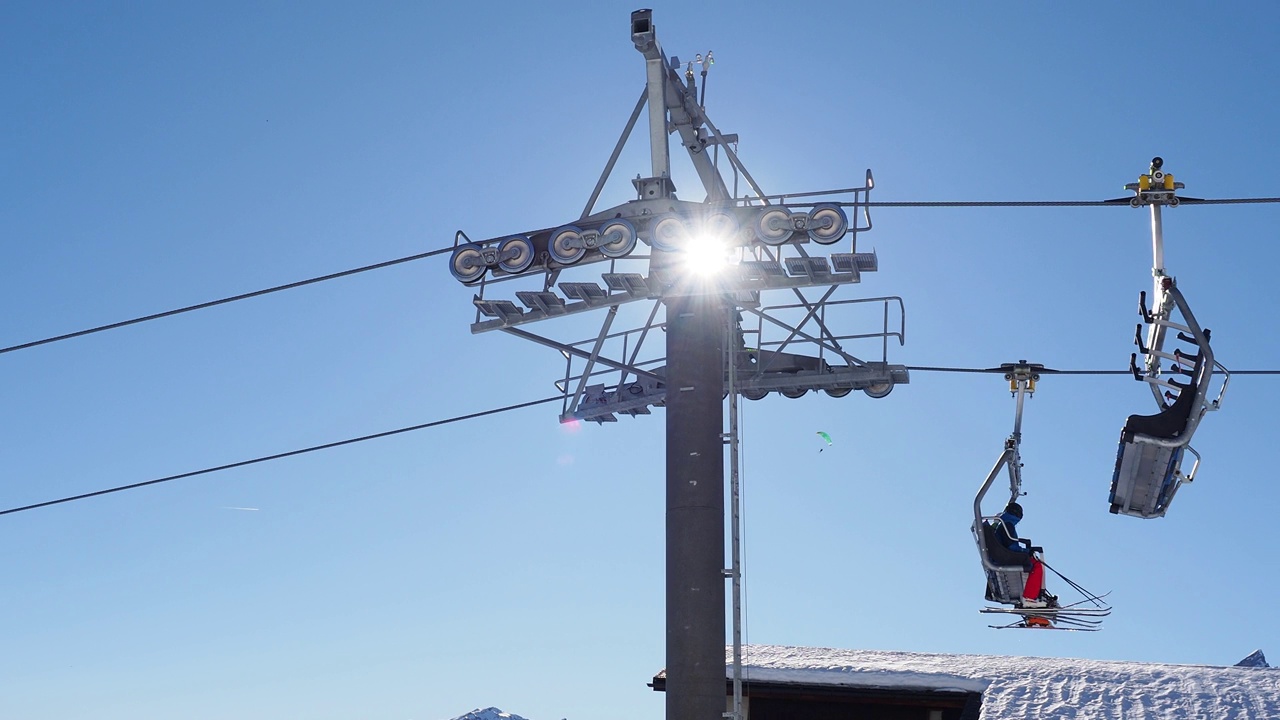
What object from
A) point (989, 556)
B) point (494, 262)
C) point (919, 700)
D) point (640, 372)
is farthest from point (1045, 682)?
point (494, 262)

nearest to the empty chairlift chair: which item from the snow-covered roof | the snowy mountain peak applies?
the snow-covered roof

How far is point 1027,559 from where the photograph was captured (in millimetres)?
15555

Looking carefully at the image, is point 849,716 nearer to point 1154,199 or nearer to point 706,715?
point 706,715

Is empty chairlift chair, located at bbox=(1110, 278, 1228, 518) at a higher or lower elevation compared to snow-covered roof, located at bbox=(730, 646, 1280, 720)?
higher

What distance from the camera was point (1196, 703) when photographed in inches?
803

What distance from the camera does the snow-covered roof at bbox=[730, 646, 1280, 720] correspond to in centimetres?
2023

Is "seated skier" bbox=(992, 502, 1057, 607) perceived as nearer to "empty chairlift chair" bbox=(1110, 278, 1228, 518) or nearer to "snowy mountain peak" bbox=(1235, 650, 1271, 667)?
"empty chairlift chair" bbox=(1110, 278, 1228, 518)

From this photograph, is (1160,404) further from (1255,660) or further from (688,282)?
(1255,660)

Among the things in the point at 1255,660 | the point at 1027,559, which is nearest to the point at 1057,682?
the point at 1027,559

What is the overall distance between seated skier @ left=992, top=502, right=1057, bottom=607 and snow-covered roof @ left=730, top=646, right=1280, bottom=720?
5107 millimetres

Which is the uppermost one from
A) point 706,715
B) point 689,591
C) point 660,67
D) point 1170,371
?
point 660,67

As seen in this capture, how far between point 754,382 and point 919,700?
5.78 m

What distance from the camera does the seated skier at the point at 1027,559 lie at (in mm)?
15570

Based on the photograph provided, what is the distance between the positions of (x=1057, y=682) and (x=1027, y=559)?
6479mm
